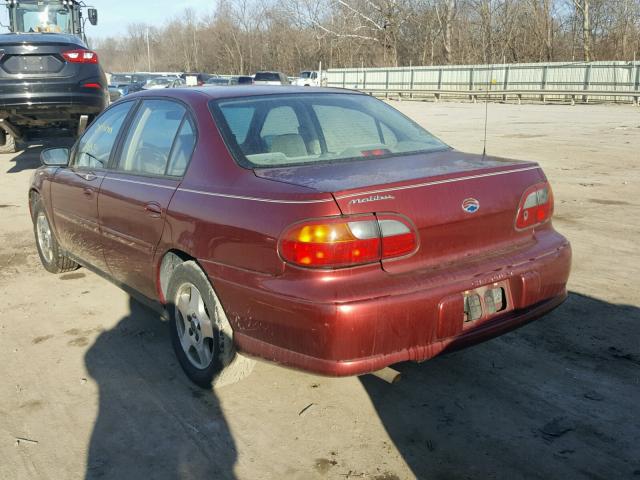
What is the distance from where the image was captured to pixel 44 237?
575 centimetres

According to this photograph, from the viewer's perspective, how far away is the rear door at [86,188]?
175 inches

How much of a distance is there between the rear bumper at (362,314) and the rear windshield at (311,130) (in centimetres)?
72

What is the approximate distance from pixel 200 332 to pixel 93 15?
560 inches

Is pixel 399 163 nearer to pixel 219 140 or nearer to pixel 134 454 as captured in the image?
pixel 219 140

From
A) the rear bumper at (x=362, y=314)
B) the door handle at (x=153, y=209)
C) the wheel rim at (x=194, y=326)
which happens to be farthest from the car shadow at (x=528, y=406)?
the door handle at (x=153, y=209)

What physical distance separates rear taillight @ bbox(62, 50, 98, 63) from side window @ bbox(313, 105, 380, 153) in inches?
305

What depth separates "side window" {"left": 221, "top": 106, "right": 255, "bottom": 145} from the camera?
3486mm

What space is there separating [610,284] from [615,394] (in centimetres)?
183

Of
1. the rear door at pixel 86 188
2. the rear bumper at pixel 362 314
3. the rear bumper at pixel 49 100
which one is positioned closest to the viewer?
the rear bumper at pixel 362 314

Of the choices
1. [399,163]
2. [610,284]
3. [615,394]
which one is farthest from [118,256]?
[610,284]

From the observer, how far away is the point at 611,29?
140 feet

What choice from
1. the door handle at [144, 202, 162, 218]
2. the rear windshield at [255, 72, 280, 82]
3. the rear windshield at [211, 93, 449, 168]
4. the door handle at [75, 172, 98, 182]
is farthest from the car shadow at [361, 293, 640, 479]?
the rear windshield at [255, 72, 280, 82]

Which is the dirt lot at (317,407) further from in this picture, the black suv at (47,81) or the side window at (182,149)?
the black suv at (47,81)

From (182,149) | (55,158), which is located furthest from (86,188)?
(182,149)
